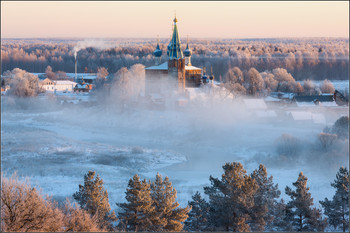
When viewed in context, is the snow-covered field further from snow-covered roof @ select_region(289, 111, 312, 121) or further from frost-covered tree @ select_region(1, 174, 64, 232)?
frost-covered tree @ select_region(1, 174, 64, 232)

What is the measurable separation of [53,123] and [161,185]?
18.7 metres

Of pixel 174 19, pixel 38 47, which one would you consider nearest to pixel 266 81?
pixel 174 19

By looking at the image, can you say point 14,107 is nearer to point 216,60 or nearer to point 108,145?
point 108,145

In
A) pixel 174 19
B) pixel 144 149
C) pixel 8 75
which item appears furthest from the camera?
pixel 8 75

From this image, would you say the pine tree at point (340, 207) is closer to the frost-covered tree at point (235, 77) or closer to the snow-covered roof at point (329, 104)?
the snow-covered roof at point (329, 104)

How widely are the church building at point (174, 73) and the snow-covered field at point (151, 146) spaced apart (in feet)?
11.2

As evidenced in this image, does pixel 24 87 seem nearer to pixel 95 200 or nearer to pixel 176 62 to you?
pixel 176 62

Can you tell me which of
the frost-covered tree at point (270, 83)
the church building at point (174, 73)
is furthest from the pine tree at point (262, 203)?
the frost-covered tree at point (270, 83)

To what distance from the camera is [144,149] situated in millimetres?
19562

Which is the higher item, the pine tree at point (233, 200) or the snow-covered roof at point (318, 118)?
the snow-covered roof at point (318, 118)

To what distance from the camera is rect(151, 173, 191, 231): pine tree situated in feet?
27.8

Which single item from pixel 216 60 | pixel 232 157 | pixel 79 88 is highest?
pixel 216 60

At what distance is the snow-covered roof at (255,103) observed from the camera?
86.8ft

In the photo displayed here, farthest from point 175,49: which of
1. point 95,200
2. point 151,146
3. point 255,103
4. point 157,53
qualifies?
point 95,200
